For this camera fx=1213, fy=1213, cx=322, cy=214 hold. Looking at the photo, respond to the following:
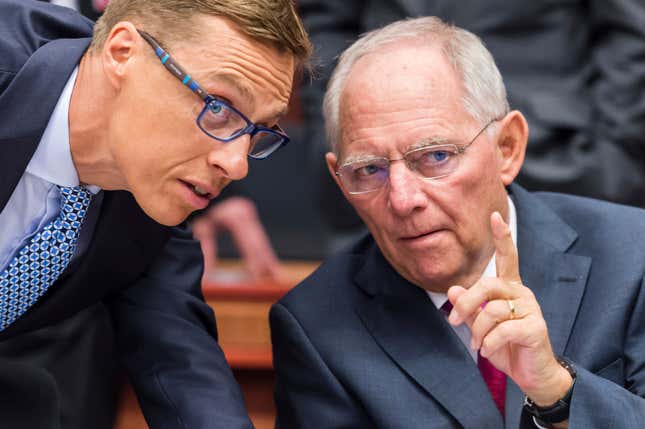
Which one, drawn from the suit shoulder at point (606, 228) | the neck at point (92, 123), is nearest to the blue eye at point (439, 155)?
the suit shoulder at point (606, 228)

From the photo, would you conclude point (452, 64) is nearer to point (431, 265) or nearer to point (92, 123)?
point (431, 265)

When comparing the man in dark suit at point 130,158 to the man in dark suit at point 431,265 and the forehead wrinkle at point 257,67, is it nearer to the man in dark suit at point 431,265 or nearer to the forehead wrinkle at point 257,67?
the forehead wrinkle at point 257,67

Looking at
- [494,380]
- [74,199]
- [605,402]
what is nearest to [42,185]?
[74,199]

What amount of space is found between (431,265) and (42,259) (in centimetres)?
75

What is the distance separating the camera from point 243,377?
127 inches

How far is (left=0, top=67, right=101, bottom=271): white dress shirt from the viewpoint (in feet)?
7.34

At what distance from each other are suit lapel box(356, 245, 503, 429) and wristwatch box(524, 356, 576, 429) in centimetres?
12

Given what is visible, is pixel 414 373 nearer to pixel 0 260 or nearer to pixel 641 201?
pixel 0 260

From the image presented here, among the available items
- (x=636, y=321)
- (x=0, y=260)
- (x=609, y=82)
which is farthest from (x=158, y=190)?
(x=609, y=82)

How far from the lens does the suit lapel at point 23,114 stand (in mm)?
2172

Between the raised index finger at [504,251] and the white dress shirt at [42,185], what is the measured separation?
30.8 inches

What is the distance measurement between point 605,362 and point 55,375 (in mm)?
1113

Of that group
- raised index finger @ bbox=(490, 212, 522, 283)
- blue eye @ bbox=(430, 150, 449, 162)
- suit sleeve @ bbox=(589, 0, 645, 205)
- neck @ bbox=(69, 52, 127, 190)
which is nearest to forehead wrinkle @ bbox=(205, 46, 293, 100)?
neck @ bbox=(69, 52, 127, 190)

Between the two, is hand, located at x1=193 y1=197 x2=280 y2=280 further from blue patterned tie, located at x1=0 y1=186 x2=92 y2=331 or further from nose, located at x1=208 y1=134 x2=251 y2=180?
nose, located at x1=208 y1=134 x2=251 y2=180
